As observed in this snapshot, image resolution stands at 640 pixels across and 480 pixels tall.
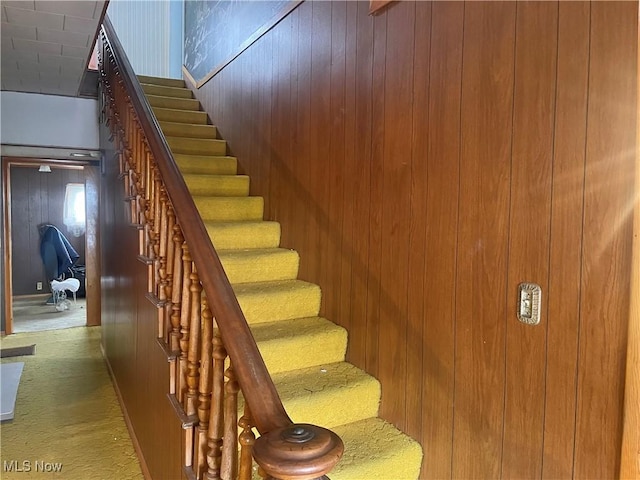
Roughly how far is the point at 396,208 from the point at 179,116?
9.58 feet

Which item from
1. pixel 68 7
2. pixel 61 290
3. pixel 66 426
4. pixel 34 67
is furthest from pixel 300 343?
pixel 61 290

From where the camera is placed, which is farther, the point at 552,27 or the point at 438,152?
the point at 438,152

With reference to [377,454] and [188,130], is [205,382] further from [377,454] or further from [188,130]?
[188,130]

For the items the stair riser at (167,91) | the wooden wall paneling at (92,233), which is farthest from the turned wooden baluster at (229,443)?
the wooden wall paneling at (92,233)

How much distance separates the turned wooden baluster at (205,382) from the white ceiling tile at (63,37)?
2301 mm

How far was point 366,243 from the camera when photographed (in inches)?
82.8

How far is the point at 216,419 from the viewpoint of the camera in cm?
130

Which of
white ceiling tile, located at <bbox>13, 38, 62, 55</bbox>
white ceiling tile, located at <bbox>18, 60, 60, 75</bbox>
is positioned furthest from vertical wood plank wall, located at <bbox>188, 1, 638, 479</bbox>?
white ceiling tile, located at <bbox>18, 60, 60, 75</bbox>

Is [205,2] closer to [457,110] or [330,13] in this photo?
[330,13]

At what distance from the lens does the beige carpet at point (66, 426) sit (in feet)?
7.68

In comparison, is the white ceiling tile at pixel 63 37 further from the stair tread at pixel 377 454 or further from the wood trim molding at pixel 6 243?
the stair tread at pixel 377 454

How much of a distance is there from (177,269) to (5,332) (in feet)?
14.6

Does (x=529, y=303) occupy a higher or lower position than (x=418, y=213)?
lower

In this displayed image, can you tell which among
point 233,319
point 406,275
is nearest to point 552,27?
point 406,275
